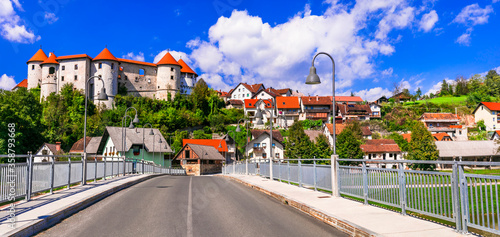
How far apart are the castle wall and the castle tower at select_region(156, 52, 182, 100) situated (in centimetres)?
189

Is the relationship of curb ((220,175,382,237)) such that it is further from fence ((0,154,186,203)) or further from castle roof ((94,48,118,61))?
castle roof ((94,48,118,61))

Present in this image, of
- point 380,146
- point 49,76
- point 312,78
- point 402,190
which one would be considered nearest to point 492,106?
point 380,146

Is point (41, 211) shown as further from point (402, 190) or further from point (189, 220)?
point (402, 190)

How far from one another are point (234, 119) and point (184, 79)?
24.4m

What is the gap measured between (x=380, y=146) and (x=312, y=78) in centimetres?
7327

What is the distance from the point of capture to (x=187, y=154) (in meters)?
73.1

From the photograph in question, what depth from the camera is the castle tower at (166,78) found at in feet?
378

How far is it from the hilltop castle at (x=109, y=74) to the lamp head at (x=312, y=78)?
322 feet

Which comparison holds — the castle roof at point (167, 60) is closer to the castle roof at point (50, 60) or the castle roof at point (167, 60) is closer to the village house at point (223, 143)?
the castle roof at point (50, 60)

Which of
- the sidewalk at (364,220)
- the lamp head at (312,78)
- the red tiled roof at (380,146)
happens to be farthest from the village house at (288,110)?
the sidewalk at (364,220)

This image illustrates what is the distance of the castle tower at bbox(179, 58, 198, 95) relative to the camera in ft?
402

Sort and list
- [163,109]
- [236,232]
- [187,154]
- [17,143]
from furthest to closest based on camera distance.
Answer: [163,109], [187,154], [17,143], [236,232]

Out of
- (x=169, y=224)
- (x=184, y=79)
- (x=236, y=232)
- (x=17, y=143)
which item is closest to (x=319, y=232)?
(x=236, y=232)

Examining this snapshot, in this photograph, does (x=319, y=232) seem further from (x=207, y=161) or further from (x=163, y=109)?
(x=163, y=109)
